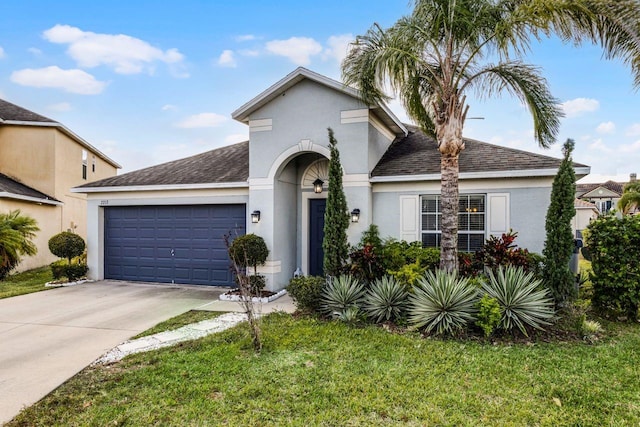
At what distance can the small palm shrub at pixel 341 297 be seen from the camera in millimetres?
7301

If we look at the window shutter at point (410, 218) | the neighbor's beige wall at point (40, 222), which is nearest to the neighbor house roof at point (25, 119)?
the neighbor's beige wall at point (40, 222)

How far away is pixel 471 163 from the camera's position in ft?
31.4

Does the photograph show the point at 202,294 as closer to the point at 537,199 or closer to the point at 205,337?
the point at 205,337

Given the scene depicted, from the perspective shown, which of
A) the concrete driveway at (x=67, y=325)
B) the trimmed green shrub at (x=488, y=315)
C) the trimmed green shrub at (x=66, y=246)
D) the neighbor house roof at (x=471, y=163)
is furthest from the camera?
the trimmed green shrub at (x=66, y=246)

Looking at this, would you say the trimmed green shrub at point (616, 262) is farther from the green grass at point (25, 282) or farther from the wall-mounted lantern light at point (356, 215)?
the green grass at point (25, 282)

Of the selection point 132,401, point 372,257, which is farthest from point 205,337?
point 372,257

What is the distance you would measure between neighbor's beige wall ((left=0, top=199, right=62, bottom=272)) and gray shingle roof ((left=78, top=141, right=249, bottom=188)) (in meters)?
4.52

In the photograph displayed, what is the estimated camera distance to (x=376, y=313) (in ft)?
23.1

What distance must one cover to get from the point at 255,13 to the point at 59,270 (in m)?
10.5

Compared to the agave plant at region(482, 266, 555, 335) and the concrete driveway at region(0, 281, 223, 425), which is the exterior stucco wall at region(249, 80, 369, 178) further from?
the agave plant at region(482, 266, 555, 335)

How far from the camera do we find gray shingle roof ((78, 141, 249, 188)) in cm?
1152

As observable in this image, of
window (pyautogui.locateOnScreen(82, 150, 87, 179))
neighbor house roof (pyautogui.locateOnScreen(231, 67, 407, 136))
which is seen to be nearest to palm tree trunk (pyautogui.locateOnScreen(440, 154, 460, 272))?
neighbor house roof (pyautogui.locateOnScreen(231, 67, 407, 136))

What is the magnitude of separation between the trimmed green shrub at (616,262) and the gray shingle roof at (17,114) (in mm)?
20982

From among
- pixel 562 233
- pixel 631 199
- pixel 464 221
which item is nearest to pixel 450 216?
pixel 562 233
